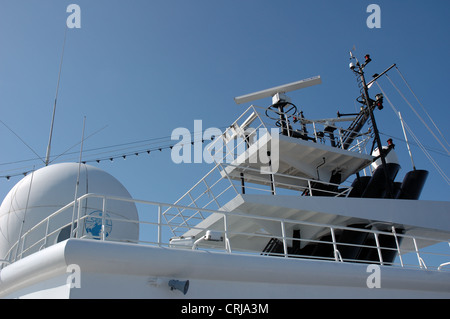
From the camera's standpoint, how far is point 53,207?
10234 millimetres

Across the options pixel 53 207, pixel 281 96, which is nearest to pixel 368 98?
pixel 281 96

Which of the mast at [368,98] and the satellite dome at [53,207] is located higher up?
the mast at [368,98]

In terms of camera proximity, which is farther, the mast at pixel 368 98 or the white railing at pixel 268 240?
the mast at pixel 368 98

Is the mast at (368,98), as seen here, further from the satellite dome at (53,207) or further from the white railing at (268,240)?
the satellite dome at (53,207)

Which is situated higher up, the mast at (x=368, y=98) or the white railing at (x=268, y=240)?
the mast at (x=368, y=98)

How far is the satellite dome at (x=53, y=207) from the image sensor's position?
31.9ft

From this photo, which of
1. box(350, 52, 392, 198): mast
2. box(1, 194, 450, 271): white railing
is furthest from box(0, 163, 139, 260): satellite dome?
box(350, 52, 392, 198): mast

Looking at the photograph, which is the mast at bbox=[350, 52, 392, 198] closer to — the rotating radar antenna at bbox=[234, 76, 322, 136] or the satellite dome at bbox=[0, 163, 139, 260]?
the rotating radar antenna at bbox=[234, 76, 322, 136]

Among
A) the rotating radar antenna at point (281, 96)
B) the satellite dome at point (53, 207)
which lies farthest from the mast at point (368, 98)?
the satellite dome at point (53, 207)

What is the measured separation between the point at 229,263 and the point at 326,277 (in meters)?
2.01

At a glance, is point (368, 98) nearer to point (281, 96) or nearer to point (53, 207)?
point (281, 96)
